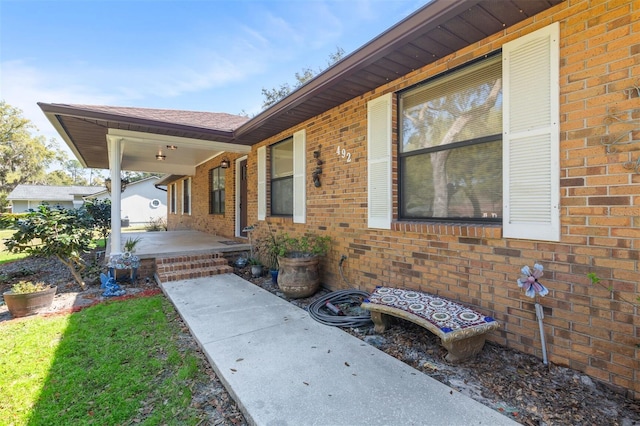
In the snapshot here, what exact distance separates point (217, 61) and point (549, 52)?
9.80 meters

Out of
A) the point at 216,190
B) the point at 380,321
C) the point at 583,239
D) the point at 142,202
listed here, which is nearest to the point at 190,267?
the point at 380,321

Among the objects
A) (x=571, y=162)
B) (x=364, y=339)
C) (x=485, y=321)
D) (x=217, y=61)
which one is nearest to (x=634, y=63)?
(x=571, y=162)

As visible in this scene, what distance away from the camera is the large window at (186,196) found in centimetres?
1371

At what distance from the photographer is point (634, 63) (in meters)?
2.02

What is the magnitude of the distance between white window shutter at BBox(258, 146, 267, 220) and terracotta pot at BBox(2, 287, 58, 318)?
12.6ft

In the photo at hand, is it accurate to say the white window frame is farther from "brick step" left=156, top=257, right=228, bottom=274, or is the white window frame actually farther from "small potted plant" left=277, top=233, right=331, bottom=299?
"small potted plant" left=277, top=233, right=331, bottom=299

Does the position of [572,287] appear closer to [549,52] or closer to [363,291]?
[549,52]

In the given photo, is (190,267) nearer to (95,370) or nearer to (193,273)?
(193,273)

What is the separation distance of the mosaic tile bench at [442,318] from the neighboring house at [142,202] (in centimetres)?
2821

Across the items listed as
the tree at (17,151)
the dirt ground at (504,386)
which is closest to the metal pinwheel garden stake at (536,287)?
the dirt ground at (504,386)

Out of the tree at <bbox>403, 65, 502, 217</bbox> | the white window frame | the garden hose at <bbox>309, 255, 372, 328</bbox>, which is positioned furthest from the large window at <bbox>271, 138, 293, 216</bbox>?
the white window frame

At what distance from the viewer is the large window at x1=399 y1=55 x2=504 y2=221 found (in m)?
2.88

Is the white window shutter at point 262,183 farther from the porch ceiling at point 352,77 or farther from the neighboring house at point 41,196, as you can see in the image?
the neighboring house at point 41,196

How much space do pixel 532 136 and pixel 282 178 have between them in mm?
4610
